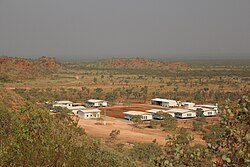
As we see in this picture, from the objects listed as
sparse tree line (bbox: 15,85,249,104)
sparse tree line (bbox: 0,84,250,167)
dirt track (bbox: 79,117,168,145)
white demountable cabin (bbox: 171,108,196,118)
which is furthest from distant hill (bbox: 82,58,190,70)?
sparse tree line (bbox: 0,84,250,167)

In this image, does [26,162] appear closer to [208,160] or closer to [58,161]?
[58,161]

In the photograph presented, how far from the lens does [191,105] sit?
54.6 m

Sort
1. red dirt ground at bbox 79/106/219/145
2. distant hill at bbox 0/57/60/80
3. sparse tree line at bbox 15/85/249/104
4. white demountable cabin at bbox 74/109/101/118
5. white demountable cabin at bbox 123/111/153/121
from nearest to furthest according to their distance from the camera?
1. red dirt ground at bbox 79/106/219/145
2. white demountable cabin at bbox 123/111/153/121
3. white demountable cabin at bbox 74/109/101/118
4. sparse tree line at bbox 15/85/249/104
5. distant hill at bbox 0/57/60/80

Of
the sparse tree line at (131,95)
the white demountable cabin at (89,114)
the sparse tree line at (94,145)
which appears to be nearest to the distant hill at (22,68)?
the sparse tree line at (131,95)

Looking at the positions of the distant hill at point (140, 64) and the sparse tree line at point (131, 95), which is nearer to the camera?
the sparse tree line at point (131, 95)

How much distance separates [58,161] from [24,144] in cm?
97

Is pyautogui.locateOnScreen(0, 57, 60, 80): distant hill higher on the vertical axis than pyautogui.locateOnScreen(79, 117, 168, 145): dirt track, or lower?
higher

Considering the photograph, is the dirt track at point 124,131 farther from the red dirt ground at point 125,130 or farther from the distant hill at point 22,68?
the distant hill at point 22,68

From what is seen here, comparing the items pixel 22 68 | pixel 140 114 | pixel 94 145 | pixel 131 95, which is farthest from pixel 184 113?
pixel 22 68

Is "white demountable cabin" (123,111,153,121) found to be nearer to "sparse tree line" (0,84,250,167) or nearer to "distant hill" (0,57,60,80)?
"sparse tree line" (0,84,250,167)

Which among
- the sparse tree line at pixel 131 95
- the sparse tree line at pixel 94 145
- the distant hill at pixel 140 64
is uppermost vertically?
the sparse tree line at pixel 94 145

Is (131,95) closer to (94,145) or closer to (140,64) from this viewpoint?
(94,145)

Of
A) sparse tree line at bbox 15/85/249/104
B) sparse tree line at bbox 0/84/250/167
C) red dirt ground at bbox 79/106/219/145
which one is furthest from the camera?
sparse tree line at bbox 15/85/249/104

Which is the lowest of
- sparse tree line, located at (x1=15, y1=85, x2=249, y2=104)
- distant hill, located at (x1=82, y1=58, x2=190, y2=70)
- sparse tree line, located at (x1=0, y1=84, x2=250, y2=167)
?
sparse tree line, located at (x1=15, y1=85, x2=249, y2=104)
